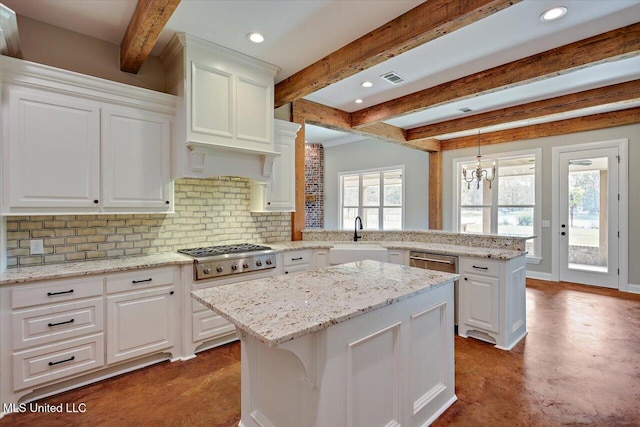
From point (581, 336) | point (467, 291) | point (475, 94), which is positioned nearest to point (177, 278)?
point (467, 291)

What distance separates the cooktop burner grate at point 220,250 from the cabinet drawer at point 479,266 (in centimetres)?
202

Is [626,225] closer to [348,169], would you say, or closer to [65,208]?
[348,169]

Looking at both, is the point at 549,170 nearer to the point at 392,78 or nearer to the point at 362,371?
the point at 392,78

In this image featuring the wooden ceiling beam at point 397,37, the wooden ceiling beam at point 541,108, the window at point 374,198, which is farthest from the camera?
the window at point 374,198

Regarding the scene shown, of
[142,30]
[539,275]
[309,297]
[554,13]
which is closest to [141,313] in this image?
[309,297]

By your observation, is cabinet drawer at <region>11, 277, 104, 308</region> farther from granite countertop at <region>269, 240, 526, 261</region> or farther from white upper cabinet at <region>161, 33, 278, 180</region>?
granite countertop at <region>269, 240, 526, 261</region>

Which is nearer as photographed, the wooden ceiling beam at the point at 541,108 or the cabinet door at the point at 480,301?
the cabinet door at the point at 480,301

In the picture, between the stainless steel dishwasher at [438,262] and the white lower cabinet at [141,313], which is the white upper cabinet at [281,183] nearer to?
the white lower cabinet at [141,313]

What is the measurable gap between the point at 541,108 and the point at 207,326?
502 centimetres

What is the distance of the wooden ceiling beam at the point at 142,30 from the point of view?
6.51 ft

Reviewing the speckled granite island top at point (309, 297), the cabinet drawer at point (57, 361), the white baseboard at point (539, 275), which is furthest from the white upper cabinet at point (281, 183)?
the white baseboard at point (539, 275)

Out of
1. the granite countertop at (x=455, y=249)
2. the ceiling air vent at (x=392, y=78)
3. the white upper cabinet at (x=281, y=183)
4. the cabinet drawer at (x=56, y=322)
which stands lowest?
the cabinet drawer at (x=56, y=322)

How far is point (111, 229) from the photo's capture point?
9.23 ft

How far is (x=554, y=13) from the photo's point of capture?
7.73 feet
